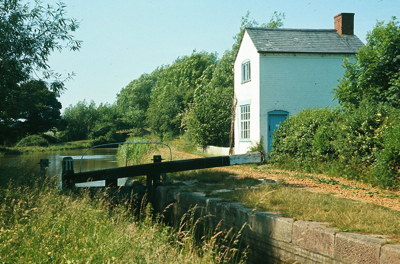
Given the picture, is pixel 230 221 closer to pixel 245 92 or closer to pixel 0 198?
pixel 0 198

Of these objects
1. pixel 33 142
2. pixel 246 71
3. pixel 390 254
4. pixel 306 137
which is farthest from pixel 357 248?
pixel 33 142

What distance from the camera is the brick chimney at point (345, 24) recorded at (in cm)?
1928

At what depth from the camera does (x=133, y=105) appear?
6531 cm

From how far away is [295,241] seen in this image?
5.64 metres

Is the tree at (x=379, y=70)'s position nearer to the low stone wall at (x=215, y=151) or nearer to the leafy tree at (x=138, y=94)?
the low stone wall at (x=215, y=151)

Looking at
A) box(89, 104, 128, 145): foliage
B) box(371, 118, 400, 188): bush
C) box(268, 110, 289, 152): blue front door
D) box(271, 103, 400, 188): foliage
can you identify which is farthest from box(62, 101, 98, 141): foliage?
box(371, 118, 400, 188): bush

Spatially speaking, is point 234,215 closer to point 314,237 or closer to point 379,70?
point 314,237

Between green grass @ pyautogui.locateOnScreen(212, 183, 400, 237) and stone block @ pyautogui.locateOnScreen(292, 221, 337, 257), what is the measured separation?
0.20m

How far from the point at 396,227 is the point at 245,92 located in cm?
1444

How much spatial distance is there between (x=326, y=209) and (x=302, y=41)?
1328 cm

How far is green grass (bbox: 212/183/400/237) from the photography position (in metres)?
5.34

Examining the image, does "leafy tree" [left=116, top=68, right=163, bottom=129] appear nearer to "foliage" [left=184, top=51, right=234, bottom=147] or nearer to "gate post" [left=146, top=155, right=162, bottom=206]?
"foliage" [left=184, top=51, right=234, bottom=147]

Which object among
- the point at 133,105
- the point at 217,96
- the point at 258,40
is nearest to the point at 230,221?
the point at 258,40

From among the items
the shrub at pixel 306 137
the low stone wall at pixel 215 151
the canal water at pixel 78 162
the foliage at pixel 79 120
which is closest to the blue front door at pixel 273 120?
the shrub at pixel 306 137
